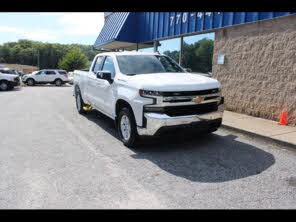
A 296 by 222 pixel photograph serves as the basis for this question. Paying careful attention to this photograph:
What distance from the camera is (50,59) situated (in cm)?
10838

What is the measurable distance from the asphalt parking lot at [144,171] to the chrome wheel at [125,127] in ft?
0.83

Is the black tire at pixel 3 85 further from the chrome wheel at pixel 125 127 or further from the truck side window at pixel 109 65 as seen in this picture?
the chrome wheel at pixel 125 127

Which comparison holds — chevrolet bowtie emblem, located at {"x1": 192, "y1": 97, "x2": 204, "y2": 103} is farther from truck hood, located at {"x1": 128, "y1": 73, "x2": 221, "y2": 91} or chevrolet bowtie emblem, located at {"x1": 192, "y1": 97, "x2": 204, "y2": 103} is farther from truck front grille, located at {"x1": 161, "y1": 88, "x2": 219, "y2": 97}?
truck hood, located at {"x1": 128, "y1": 73, "x2": 221, "y2": 91}

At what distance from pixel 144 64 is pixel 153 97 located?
162cm

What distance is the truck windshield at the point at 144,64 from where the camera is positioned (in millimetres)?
5969

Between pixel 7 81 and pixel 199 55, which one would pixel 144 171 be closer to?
pixel 199 55

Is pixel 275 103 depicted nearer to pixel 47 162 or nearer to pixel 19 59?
pixel 47 162

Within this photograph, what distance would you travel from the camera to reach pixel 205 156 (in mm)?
4953

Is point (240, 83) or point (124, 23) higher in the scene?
point (124, 23)

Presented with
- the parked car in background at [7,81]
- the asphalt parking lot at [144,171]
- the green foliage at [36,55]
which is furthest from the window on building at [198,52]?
the green foliage at [36,55]

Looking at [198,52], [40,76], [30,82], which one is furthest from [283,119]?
[30,82]

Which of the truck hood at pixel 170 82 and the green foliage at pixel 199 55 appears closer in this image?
the truck hood at pixel 170 82
